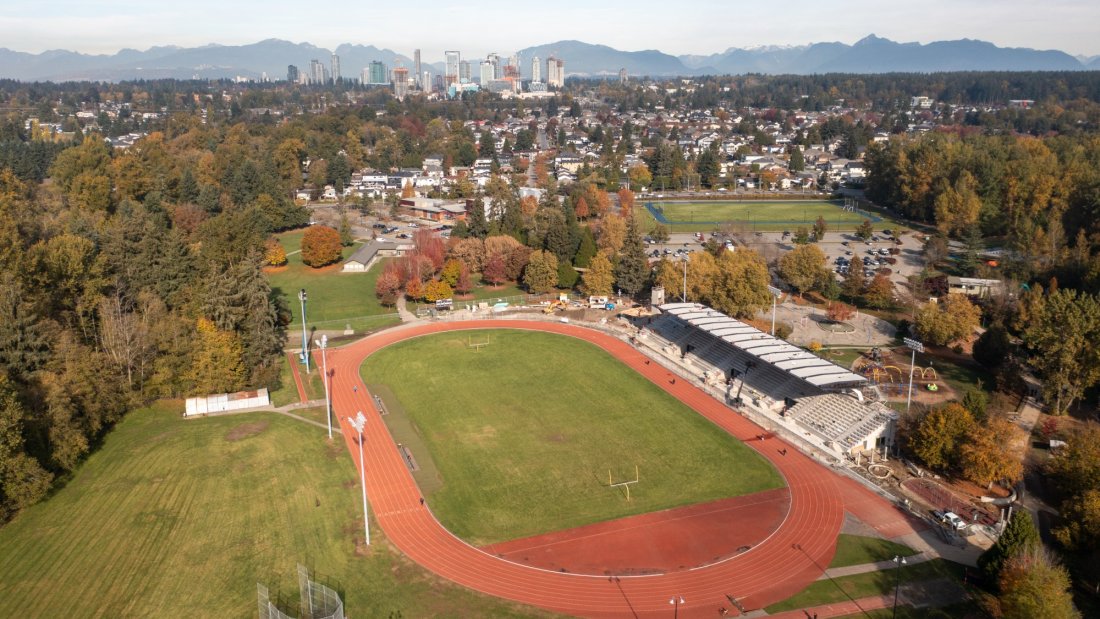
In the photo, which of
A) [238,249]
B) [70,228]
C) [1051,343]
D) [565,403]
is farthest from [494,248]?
[1051,343]

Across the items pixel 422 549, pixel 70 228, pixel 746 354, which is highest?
pixel 70 228

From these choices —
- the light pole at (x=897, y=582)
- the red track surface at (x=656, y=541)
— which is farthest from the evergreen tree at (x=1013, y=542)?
the red track surface at (x=656, y=541)

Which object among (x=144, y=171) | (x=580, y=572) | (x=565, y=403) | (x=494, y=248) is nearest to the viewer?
(x=580, y=572)

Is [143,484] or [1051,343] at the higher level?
[1051,343]

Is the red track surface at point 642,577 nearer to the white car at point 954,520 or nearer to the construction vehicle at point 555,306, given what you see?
the white car at point 954,520

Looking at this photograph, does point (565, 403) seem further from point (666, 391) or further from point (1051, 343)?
point (1051, 343)

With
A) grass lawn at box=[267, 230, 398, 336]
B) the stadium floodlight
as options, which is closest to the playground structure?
the stadium floodlight
